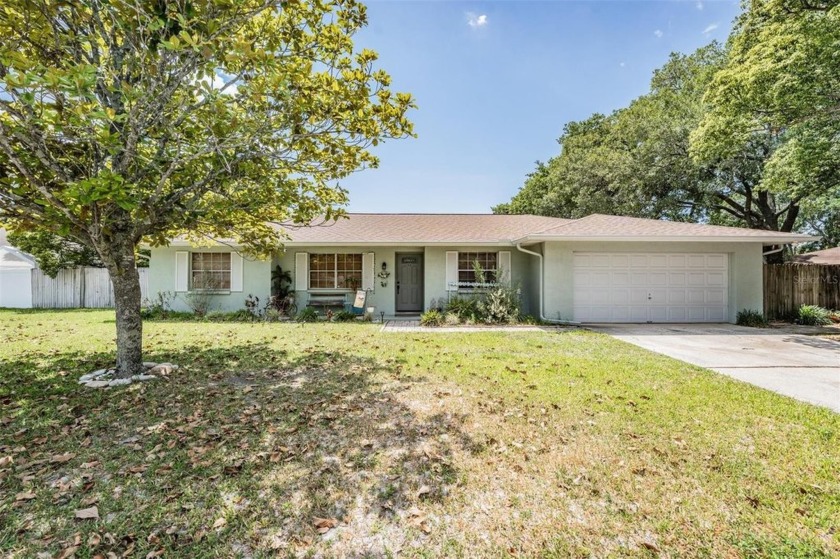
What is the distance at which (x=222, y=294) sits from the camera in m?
12.5

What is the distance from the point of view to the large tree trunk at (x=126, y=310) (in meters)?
5.27

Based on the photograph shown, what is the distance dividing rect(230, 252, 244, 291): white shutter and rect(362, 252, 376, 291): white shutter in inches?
161

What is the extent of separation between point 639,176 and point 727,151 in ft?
27.5

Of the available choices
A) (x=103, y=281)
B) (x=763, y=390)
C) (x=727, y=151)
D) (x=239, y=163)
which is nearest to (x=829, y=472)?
(x=763, y=390)

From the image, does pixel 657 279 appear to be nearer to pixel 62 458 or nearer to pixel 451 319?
pixel 451 319

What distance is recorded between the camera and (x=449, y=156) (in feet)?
A: 54.8

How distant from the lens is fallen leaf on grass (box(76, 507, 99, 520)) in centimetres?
242

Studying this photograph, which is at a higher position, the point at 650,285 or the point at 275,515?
the point at 650,285

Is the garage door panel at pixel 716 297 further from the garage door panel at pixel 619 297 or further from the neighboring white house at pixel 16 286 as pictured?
the neighboring white house at pixel 16 286

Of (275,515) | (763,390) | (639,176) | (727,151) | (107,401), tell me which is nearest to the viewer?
(275,515)

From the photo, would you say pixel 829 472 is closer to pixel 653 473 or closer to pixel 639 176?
pixel 653 473

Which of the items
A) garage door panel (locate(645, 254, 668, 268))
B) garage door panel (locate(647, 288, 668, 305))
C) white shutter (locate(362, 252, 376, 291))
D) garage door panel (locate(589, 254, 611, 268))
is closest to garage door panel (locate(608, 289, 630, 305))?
garage door panel (locate(647, 288, 668, 305))

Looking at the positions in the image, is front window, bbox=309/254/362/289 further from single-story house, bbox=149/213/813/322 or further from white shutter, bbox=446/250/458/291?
white shutter, bbox=446/250/458/291

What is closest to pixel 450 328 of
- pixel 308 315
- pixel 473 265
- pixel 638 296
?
pixel 473 265
